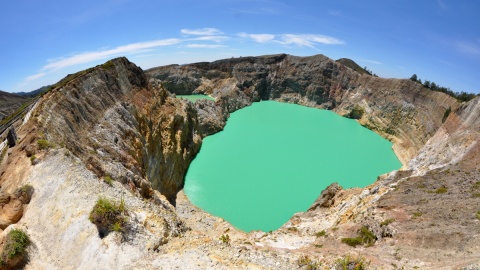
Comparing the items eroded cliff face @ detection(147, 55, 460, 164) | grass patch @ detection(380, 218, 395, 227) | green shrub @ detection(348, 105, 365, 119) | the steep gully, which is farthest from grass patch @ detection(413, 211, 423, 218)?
green shrub @ detection(348, 105, 365, 119)

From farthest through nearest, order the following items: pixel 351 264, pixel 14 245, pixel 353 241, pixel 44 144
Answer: pixel 44 144
pixel 353 241
pixel 14 245
pixel 351 264

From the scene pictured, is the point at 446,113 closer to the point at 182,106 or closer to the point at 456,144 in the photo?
the point at 456,144

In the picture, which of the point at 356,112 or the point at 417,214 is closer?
the point at 417,214

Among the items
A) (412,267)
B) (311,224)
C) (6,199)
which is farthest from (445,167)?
(6,199)

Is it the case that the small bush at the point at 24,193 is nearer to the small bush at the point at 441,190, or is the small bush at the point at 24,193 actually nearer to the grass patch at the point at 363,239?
the grass patch at the point at 363,239

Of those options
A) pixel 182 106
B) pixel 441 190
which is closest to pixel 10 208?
pixel 441 190

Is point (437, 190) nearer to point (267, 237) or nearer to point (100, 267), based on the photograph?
point (267, 237)
